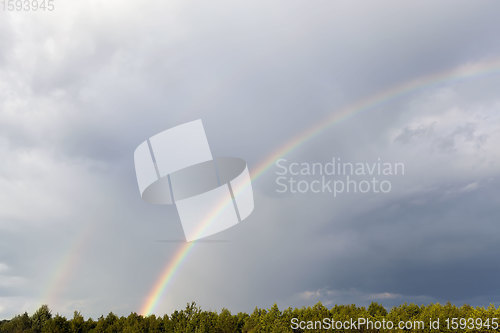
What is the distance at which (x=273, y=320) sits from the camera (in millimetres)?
16031

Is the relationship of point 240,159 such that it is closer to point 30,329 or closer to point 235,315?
point 235,315

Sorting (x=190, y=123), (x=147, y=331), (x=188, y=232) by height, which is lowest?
(x=147, y=331)

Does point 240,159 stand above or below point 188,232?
above

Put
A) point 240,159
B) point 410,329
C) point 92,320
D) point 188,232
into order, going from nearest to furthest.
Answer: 1. point 410,329
2. point 92,320
3. point 188,232
4. point 240,159

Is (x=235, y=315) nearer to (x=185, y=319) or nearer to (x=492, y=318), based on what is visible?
(x=185, y=319)

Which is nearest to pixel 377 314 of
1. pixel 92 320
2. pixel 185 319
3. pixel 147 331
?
pixel 185 319

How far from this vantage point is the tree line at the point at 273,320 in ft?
46.7

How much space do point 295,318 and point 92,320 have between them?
953cm

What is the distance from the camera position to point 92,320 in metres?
18.5

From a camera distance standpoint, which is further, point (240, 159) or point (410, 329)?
point (240, 159)

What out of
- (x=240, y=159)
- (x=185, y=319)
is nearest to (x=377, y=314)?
(x=185, y=319)

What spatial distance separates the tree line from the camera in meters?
14.2

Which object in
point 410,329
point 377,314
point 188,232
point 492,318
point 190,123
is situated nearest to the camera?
point 492,318

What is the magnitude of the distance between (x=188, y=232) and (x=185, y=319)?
10339 mm
